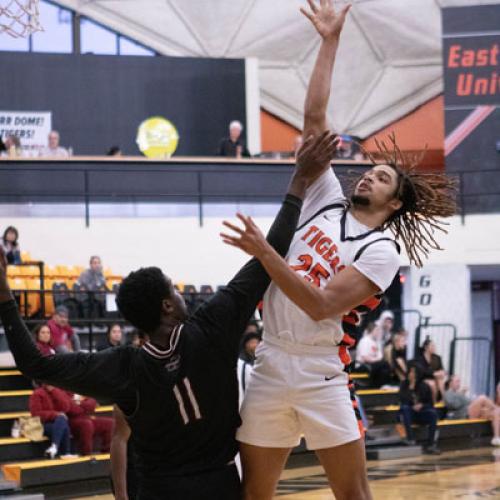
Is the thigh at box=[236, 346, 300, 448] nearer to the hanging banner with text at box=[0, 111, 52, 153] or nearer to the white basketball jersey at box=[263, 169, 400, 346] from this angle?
the white basketball jersey at box=[263, 169, 400, 346]

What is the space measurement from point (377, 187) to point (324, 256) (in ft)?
1.24

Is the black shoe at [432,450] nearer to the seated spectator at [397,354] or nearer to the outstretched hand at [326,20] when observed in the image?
the seated spectator at [397,354]

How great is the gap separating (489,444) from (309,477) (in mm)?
4714

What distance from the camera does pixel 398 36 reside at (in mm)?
24578

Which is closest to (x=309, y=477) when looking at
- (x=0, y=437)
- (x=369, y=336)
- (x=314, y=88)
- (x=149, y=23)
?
(x=0, y=437)

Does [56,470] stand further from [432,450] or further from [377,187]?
[377,187]

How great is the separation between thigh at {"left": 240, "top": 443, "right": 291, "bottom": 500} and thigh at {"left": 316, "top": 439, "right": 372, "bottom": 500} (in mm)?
204

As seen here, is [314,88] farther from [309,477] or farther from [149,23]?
[149,23]

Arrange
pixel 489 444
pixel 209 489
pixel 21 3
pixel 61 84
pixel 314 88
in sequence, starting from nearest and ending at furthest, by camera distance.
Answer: pixel 209 489, pixel 314 88, pixel 21 3, pixel 489 444, pixel 61 84

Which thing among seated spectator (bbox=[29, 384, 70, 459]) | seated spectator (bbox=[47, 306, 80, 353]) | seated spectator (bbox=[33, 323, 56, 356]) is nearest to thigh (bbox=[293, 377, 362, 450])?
seated spectator (bbox=[29, 384, 70, 459])

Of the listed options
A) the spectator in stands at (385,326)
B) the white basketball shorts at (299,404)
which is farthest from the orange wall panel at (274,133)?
the white basketball shorts at (299,404)

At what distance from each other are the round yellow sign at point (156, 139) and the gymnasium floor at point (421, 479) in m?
9.00

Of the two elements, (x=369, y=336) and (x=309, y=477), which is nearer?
(x=309, y=477)

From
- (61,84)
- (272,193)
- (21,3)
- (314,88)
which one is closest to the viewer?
(314,88)
